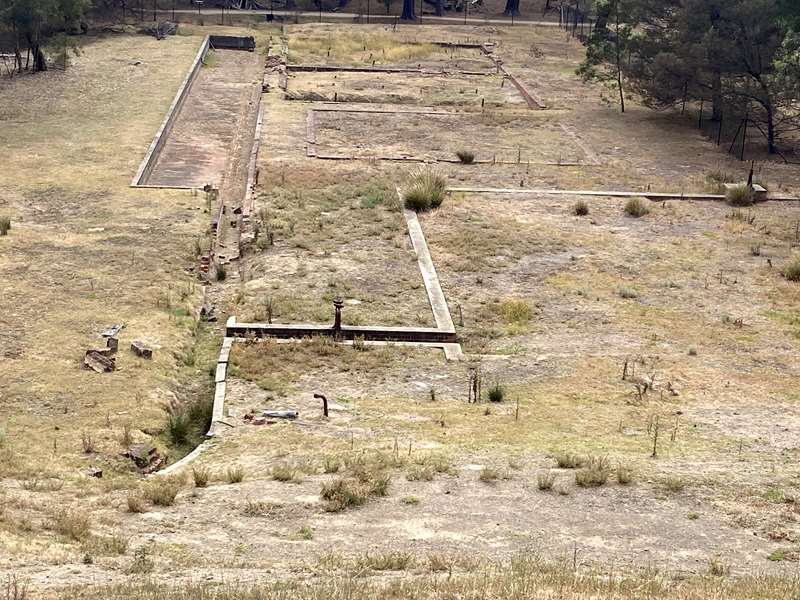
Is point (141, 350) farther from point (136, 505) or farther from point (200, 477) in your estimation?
point (136, 505)

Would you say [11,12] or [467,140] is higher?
[11,12]

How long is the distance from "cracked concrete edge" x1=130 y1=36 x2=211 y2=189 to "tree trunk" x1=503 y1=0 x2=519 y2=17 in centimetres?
1962

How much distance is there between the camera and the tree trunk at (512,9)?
167 feet

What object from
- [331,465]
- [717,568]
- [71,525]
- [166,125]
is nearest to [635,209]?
Result: [166,125]

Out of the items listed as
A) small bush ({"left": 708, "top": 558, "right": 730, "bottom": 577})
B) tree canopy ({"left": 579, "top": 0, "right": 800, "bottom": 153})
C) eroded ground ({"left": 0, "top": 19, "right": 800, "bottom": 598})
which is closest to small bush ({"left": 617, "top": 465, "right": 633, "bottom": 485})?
eroded ground ({"left": 0, "top": 19, "right": 800, "bottom": 598})

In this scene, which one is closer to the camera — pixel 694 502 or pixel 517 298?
pixel 694 502

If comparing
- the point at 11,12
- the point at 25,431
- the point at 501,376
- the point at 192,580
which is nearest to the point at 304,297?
the point at 501,376

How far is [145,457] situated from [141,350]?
244 cm

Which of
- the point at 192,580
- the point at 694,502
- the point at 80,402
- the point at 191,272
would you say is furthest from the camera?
the point at 191,272

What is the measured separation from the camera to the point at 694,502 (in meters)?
9.12

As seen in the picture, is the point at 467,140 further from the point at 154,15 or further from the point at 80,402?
the point at 154,15

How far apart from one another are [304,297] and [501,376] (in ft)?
11.3

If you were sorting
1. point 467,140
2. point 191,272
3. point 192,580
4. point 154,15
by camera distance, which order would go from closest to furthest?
point 192,580 < point 191,272 < point 467,140 < point 154,15

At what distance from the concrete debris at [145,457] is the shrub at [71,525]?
1881mm
